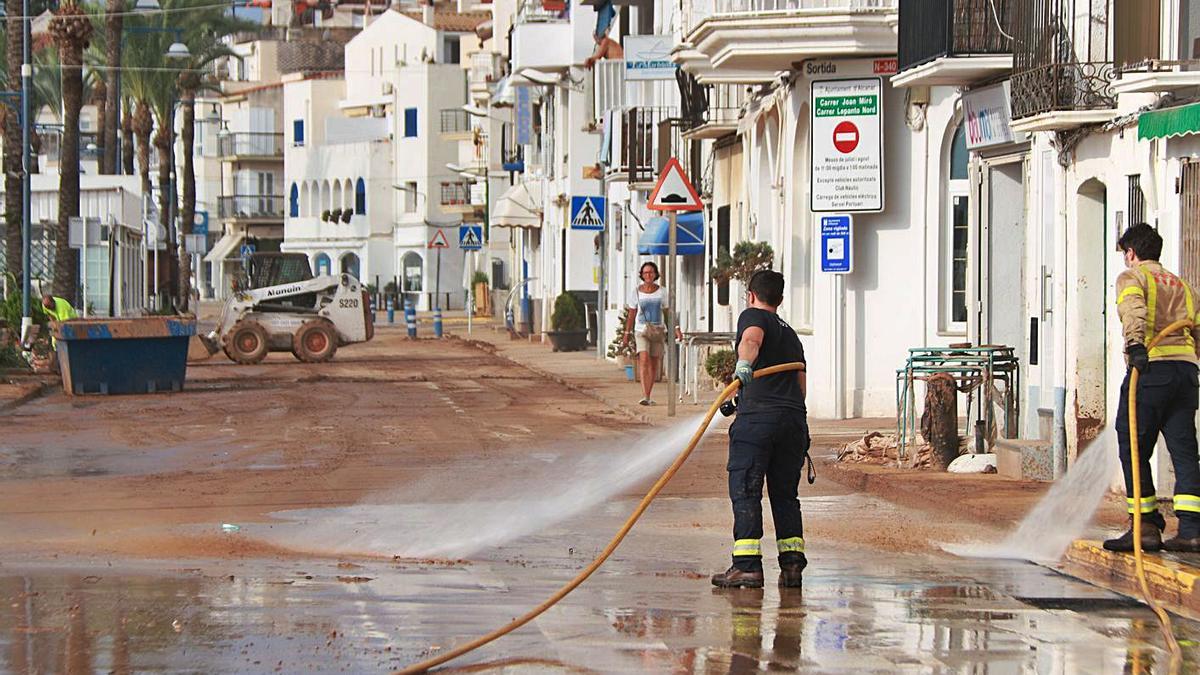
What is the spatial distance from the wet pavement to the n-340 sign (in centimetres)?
1083

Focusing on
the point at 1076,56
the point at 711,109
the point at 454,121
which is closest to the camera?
the point at 1076,56

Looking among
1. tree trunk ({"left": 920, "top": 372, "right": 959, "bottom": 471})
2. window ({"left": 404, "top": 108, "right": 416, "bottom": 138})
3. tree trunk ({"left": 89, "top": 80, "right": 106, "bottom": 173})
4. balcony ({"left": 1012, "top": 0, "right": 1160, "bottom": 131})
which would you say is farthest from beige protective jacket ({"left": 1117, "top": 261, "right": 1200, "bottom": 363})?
window ({"left": 404, "top": 108, "right": 416, "bottom": 138})

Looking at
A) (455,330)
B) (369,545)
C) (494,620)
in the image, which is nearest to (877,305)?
(369,545)

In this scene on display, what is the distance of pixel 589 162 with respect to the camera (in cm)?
4812

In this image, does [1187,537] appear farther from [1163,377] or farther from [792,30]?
[792,30]

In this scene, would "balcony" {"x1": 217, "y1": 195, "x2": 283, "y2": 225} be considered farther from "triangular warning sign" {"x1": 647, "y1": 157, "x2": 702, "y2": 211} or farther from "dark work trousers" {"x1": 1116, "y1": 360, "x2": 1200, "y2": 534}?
"dark work trousers" {"x1": 1116, "y1": 360, "x2": 1200, "y2": 534}

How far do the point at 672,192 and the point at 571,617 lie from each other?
1429 cm

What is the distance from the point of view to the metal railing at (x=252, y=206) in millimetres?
109188

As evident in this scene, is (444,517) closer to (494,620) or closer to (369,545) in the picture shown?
(369,545)

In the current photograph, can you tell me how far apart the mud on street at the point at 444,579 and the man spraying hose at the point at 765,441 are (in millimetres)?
208

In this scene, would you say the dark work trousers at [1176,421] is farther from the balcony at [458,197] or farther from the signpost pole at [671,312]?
the balcony at [458,197]

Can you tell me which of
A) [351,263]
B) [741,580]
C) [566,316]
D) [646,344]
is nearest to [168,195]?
[566,316]

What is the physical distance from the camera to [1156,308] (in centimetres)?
1116

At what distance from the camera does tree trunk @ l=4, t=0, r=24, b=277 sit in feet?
133
